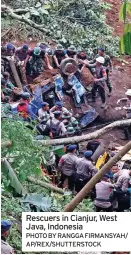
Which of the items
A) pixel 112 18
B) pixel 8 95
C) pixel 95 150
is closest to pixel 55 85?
pixel 8 95

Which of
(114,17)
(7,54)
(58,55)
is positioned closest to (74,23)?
(58,55)

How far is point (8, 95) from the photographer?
9125 mm

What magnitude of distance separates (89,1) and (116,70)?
1.25 m

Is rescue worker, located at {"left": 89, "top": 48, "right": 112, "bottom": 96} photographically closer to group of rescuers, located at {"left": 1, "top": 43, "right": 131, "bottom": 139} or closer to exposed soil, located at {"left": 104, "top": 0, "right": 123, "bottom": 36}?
group of rescuers, located at {"left": 1, "top": 43, "right": 131, "bottom": 139}

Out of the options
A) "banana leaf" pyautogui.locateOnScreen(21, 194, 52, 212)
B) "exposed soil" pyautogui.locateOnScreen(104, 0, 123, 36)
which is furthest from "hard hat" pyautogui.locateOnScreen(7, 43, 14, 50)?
"banana leaf" pyautogui.locateOnScreen(21, 194, 52, 212)

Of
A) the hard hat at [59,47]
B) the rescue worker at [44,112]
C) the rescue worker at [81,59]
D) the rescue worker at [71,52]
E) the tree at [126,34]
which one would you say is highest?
the tree at [126,34]

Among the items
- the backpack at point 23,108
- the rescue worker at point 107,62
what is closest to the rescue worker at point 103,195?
the backpack at point 23,108

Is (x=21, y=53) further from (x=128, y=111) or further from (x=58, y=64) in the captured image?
(x=128, y=111)

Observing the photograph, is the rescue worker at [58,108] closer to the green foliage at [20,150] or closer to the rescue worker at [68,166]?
the rescue worker at [68,166]

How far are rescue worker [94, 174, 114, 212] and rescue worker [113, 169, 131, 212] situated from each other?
0.08m

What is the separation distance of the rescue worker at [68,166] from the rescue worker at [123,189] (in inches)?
21.4

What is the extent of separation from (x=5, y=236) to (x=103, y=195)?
1921mm

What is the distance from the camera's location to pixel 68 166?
7746 mm

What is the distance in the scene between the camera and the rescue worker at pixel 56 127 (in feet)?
27.4
